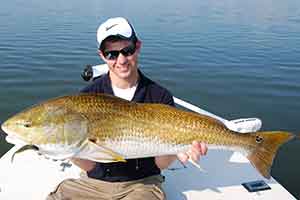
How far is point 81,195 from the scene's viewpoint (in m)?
3.77

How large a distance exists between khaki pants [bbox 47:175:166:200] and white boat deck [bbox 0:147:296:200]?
39 centimetres

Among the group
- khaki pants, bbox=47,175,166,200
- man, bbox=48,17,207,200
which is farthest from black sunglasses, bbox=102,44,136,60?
khaki pants, bbox=47,175,166,200

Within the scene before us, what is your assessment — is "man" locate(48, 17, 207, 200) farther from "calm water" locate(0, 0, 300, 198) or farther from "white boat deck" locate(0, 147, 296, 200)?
"calm water" locate(0, 0, 300, 198)

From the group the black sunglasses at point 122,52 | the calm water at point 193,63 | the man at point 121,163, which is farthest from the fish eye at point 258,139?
the calm water at point 193,63

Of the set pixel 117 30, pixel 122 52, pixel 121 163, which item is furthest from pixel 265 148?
pixel 117 30

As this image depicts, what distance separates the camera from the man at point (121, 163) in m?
3.60

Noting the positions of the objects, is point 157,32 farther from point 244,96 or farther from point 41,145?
point 41,145

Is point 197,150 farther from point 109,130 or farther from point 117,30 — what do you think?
point 117,30

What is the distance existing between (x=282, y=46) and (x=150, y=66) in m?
6.76

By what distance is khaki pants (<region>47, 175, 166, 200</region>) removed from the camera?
3.64m

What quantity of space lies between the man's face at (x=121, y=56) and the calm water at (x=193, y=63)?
3.68 meters

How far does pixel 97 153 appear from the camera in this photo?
117 inches

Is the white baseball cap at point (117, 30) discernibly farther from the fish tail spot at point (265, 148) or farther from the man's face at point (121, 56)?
the fish tail spot at point (265, 148)

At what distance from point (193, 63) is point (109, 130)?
11.6 metres
